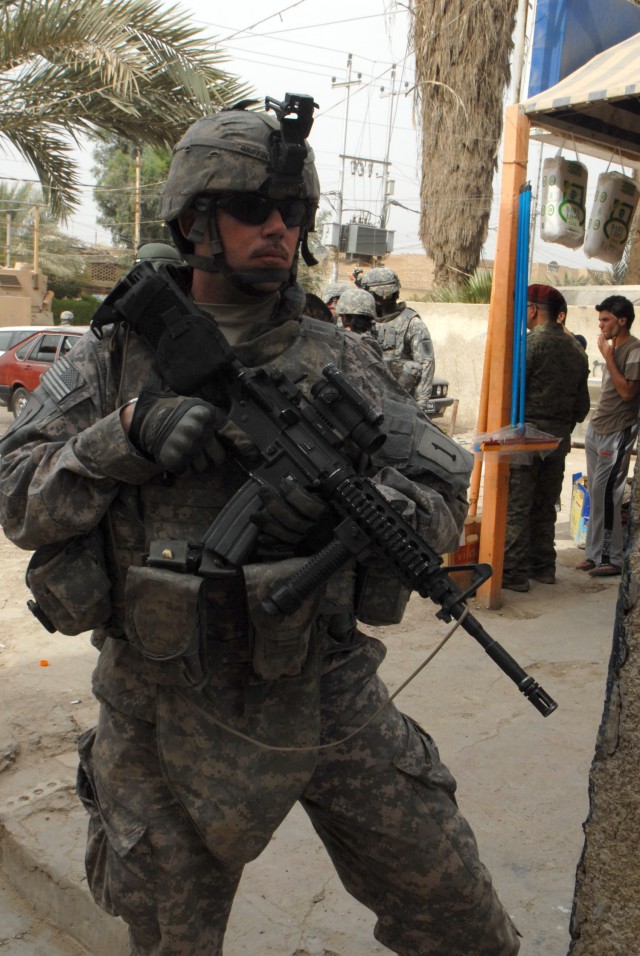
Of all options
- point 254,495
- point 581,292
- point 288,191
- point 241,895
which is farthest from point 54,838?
point 581,292

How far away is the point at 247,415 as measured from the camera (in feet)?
5.60

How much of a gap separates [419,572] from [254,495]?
322 millimetres

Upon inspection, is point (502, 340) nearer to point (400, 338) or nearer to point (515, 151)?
point (515, 151)

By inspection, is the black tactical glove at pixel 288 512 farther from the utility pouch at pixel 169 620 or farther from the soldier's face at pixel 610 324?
the soldier's face at pixel 610 324

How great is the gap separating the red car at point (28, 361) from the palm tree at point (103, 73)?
4.93 m

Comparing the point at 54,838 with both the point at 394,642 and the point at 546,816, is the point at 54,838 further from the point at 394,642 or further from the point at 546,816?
the point at 394,642

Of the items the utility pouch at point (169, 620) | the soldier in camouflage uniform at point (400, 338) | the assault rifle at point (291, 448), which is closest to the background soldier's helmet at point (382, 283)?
the soldier in camouflage uniform at point (400, 338)

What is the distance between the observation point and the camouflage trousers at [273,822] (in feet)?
5.50

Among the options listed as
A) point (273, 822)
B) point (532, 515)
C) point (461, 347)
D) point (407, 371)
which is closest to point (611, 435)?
point (532, 515)

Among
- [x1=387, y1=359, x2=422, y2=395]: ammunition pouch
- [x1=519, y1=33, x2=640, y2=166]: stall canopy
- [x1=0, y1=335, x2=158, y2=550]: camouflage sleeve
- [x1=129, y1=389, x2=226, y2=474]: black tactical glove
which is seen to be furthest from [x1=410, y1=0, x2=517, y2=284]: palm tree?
[x1=129, y1=389, x2=226, y2=474]: black tactical glove

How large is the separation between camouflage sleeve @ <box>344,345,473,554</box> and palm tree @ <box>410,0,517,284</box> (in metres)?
13.4

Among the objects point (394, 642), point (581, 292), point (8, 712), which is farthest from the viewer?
point (581, 292)

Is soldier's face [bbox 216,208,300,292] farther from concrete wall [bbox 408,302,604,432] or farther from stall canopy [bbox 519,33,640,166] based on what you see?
concrete wall [bbox 408,302,604,432]

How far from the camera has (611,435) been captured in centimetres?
553
